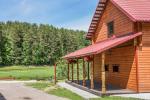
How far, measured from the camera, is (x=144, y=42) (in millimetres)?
22781

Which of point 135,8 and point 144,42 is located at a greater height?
point 135,8

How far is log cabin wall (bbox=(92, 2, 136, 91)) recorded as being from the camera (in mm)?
23719

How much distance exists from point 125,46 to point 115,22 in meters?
3.19

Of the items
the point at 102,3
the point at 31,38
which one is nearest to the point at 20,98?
the point at 102,3

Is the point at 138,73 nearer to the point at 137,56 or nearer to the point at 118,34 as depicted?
the point at 137,56

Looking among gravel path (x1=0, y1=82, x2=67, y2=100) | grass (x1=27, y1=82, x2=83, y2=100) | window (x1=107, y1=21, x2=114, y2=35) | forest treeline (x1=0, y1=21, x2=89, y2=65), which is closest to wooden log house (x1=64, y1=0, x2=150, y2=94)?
window (x1=107, y1=21, x2=114, y2=35)

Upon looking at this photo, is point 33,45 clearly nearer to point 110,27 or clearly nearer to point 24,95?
point 110,27

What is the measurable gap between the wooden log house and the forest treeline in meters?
90.5

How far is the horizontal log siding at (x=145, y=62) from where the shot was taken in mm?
22594

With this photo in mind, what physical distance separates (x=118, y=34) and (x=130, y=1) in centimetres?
258

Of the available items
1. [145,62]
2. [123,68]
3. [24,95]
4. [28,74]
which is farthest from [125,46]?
[28,74]

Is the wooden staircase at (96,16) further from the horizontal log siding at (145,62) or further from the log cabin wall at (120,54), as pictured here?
the horizontal log siding at (145,62)

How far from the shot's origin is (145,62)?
2286 centimetres

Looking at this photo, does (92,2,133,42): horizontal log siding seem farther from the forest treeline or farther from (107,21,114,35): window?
the forest treeline
